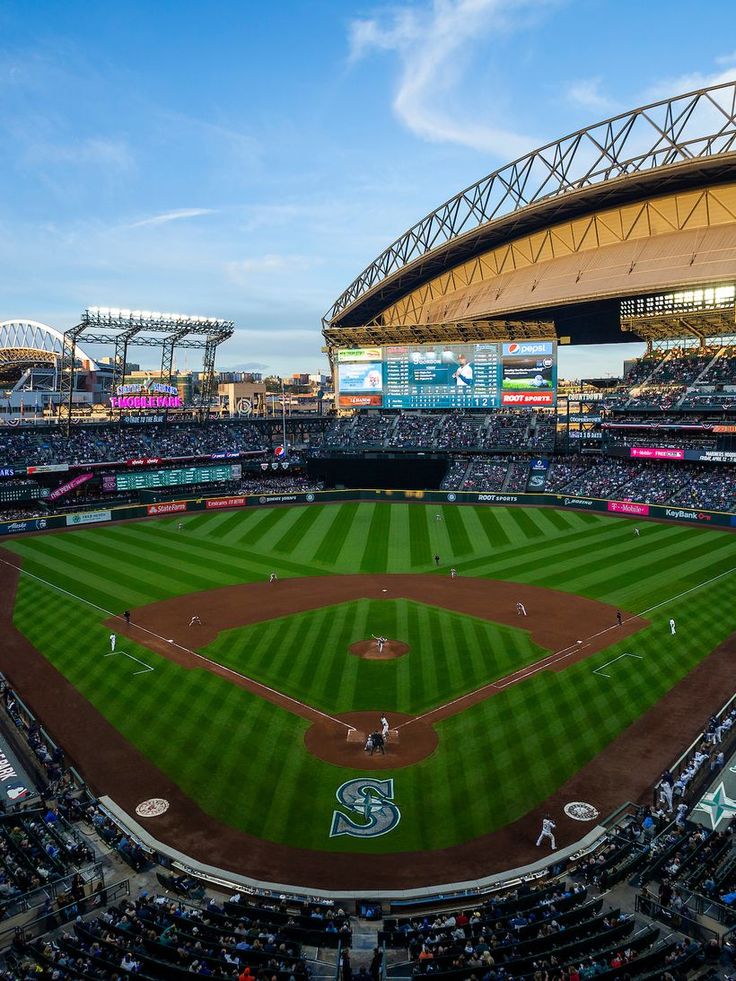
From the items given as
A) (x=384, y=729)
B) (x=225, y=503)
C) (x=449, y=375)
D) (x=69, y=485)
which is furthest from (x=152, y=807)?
(x=449, y=375)

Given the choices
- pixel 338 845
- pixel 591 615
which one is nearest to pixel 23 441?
pixel 591 615

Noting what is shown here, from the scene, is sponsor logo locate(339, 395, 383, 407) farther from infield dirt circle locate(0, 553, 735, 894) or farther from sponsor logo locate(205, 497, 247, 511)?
infield dirt circle locate(0, 553, 735, 894)

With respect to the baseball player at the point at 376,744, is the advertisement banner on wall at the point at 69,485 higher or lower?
higher

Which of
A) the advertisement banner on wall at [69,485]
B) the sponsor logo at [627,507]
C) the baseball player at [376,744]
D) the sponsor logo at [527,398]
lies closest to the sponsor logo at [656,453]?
the sponsor logo at [627,507]

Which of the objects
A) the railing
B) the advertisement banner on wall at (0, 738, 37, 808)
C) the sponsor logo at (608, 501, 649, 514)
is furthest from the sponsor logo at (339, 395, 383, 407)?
the railing

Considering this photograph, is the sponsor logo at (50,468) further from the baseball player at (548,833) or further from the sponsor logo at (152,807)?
the baseball player at (548,833)

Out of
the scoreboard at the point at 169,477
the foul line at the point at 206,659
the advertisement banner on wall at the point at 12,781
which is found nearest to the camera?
the advertisement banner on wall at the point at 12,781

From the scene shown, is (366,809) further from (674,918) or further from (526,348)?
(526,348)
